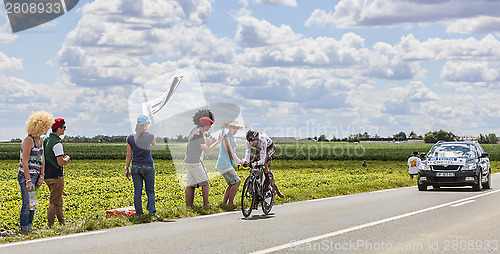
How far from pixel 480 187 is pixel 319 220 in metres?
10.9

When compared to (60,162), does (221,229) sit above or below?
below

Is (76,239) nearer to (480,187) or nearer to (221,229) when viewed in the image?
(221,229)

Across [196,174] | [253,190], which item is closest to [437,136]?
[253,190]

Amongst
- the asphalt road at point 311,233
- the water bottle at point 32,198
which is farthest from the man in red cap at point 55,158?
the asphalt road at point 311,233

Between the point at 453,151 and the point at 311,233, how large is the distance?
13.1 meters

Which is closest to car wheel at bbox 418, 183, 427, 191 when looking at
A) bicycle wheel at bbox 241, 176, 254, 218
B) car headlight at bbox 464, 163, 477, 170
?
car headlight at bbox 464, 163, 477, 170

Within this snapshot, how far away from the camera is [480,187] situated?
816 inches

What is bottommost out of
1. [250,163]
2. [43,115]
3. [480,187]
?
[480,187]

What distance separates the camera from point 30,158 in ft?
32.2

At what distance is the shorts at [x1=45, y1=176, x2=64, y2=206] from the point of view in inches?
409

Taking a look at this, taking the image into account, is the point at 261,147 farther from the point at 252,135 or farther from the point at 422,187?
the point at 422,187

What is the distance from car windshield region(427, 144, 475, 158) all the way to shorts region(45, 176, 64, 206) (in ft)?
47.8

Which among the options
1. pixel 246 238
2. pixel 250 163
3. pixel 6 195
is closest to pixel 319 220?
pixel 250 163

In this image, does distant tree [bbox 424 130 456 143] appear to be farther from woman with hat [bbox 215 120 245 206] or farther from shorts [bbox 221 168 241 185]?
shorts [bbox 221 168 241 185]
